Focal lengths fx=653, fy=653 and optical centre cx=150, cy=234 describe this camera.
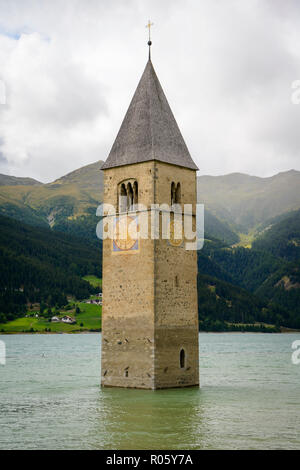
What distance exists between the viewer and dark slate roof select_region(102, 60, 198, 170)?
36.0 meters

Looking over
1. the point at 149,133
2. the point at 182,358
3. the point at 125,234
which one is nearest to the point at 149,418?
the point at 182,358

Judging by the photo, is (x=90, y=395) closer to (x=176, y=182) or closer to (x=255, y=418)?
(x=255, y=418)

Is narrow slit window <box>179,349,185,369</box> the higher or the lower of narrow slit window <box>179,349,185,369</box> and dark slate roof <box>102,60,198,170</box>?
the lower

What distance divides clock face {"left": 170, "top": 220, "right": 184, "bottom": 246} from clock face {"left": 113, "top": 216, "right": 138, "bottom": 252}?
6.59ft

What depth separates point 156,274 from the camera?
112ft

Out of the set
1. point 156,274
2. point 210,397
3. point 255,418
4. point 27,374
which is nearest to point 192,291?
point 156,274

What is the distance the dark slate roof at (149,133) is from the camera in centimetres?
3597

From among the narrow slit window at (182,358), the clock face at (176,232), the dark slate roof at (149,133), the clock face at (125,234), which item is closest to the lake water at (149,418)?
the narrow slit window at (182,358)

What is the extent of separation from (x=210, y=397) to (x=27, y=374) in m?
26.7

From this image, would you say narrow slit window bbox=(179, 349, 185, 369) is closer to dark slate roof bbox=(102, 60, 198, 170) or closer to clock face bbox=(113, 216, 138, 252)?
clock face bbox=(113, 216, 138, 252)

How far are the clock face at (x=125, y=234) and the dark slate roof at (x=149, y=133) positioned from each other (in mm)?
3215

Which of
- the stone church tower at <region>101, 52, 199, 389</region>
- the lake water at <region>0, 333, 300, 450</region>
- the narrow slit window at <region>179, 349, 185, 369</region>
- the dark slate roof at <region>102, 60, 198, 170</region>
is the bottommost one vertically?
the lake water at <region>0, 333, 300, 450</region>

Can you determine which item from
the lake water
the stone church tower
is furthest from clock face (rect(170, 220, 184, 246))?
the lake water

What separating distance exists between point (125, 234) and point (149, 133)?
579cm
